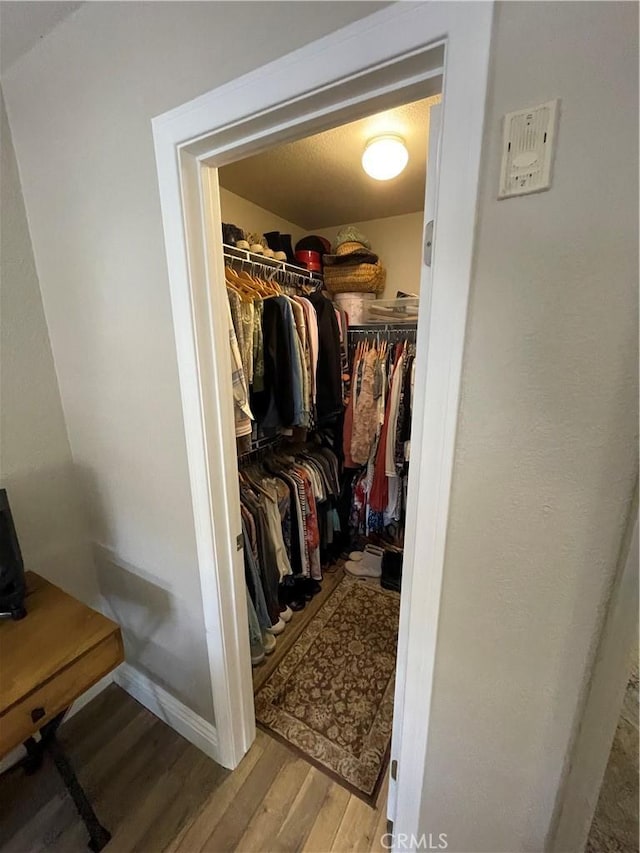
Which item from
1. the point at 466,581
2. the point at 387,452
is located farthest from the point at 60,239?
the point at 387,452

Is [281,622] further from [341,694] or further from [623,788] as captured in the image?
[623,788]

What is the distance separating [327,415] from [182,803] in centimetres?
167

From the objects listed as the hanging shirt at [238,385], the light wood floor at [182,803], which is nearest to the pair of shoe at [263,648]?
the light wood floor at [182,803]

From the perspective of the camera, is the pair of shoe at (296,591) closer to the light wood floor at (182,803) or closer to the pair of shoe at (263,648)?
the pair of shoe at (263,648)

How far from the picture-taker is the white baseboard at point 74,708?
4.17 ft

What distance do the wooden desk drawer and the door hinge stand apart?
1277 millimetres

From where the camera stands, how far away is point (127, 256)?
958 millimetres

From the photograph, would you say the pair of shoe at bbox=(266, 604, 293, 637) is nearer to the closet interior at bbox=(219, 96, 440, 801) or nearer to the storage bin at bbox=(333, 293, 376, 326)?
the closet interior at bbox=(219, 96, 440, 801)

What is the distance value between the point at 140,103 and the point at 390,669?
7.53ft

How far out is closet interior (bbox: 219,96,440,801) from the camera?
1440 millimetres

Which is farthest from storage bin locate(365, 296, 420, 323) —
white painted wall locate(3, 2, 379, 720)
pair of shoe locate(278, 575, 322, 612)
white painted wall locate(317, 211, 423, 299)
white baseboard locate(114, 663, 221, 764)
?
white baseboard locate(114, 663, 221, 764)

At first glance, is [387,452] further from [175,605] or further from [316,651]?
[175,605]

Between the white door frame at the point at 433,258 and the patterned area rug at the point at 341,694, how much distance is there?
0.43 meters

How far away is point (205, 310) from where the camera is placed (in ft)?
3.02
